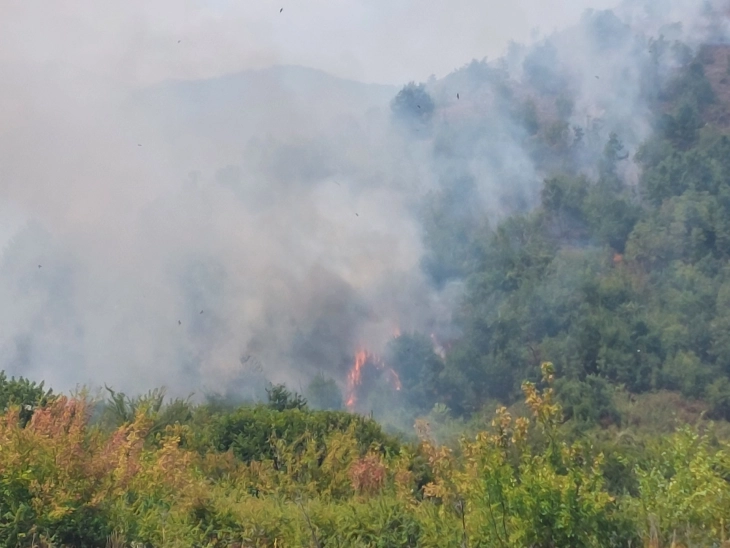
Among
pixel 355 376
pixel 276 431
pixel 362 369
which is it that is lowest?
pixel 276 431

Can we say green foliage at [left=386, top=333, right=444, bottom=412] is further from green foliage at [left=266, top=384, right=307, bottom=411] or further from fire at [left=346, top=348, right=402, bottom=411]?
green foliage at [left=266, top=384, right=307, bottom=411]

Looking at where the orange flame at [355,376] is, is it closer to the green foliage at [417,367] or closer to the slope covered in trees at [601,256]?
the green foliage at [417,367]

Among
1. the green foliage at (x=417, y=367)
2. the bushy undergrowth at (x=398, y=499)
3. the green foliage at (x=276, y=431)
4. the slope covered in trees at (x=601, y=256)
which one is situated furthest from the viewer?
the green foliage at (x=417, y=367)

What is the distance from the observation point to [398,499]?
6.96 metres

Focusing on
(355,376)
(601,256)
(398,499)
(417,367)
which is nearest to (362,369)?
(355,376)

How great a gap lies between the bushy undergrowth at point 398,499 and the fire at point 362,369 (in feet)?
54.3

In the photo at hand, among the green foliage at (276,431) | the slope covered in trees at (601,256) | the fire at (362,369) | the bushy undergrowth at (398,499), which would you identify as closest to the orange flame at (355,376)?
the fire at (362,369)

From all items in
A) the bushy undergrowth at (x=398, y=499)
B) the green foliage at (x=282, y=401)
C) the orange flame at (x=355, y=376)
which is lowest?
the bushy undergrowth at (x=398, y=499)

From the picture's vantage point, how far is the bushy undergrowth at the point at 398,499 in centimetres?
495

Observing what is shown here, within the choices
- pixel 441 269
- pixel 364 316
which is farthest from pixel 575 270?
pixel 364 316

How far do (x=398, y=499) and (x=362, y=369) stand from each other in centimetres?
Answer: 1948

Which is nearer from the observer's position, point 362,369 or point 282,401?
point 282,401

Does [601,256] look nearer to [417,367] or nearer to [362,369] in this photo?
[417,367]

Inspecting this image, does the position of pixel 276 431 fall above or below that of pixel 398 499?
above
